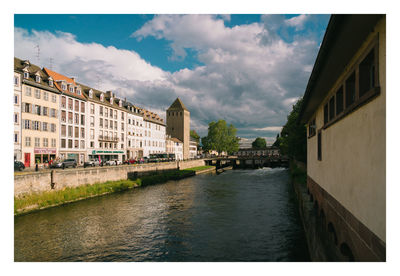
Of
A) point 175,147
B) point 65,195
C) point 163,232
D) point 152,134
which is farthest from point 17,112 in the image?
point 175,147

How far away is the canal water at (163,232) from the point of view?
1174 cm

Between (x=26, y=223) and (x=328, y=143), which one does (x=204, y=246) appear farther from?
(x=26, y=223)

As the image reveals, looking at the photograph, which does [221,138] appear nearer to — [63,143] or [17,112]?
[63,143]

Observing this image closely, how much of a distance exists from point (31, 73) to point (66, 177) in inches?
807

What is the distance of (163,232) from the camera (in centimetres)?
1490

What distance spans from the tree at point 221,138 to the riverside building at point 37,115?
2722 inches

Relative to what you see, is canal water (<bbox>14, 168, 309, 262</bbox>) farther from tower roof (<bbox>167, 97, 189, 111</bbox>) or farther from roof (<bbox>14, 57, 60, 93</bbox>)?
tower roof (<bbox>167, 97, 189, 111</bbox>)

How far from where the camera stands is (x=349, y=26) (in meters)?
5.27

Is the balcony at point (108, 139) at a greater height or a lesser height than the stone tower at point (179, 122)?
lesser

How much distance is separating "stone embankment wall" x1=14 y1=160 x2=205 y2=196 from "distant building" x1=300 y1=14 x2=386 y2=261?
22038 mm

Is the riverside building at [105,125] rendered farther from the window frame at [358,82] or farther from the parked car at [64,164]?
the window frame at [358,82]

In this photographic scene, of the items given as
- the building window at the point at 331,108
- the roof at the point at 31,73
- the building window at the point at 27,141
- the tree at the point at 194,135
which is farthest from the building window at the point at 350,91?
the tree at the point at 194,135
